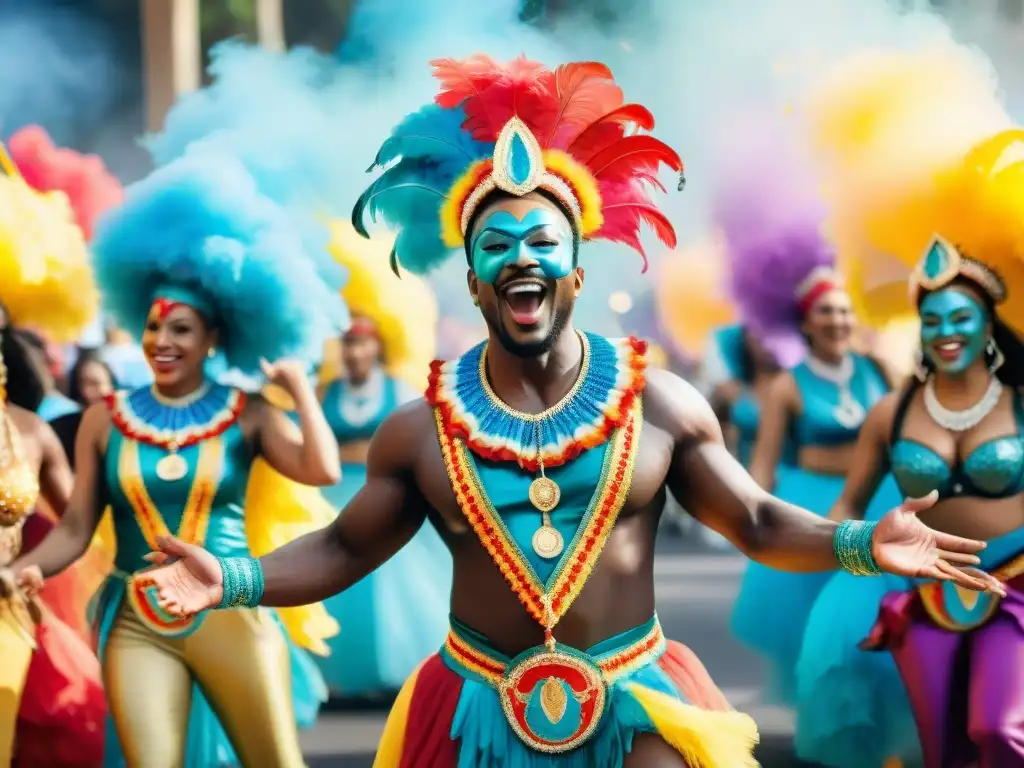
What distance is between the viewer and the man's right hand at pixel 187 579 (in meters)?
3.70

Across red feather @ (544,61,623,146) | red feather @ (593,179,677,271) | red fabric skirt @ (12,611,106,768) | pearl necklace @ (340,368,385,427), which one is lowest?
red fabric skirt @ (12,611,106,768)

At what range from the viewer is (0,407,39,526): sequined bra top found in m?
5.61

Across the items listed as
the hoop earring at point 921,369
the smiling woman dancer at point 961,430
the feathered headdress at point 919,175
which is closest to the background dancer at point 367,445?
the feathered headdress at point 919,175

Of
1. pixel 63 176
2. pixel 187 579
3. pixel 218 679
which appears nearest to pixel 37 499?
pixel 218 679

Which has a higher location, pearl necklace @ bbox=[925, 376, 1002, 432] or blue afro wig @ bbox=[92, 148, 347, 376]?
blue afro wig @ bbox=[92, 148, 347, 376]

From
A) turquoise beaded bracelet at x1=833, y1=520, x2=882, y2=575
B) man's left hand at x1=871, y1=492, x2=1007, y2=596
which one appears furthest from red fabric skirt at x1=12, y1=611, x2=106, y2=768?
man's left hand at x1=871, y1=492, x2=1007, y2=596

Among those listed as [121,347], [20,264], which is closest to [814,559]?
[20,264]

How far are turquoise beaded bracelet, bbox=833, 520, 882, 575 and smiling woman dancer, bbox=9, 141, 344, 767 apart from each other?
2.28m

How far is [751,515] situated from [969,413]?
1.88 meters

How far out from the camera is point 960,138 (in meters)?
5.82

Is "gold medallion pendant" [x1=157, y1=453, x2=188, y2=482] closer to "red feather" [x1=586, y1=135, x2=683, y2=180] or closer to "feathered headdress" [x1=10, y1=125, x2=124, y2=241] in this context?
"feathered headdress" [x1=10, y1=125, x2=124, y2=241]

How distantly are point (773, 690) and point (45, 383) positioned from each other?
11.6ft

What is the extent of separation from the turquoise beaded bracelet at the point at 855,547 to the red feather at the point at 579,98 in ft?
3.73

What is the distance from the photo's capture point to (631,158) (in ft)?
Answer: 13.1
